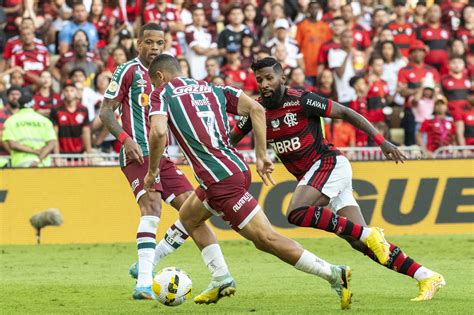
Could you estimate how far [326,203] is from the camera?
35.3 feet

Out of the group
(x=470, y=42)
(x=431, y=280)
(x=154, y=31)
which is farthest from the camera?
(x=470, y=42)

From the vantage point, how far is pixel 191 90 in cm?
978

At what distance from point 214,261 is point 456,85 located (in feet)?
39.0

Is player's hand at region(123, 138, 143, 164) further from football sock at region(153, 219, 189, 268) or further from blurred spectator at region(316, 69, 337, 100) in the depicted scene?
blurred spectator at region(316, 69, 337, 100)

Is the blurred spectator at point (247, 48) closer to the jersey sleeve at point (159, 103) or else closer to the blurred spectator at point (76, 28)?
the blurred spectator at point (76, 28)

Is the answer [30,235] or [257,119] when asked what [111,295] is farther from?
[30,235]

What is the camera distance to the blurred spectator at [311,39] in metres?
22.0

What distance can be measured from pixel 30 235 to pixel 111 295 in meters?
7.15

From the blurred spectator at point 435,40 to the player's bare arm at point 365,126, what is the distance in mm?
12325

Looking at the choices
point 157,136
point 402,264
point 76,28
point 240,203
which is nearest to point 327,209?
point 402,264

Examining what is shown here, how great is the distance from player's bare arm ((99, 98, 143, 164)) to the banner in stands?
7005 millimetres

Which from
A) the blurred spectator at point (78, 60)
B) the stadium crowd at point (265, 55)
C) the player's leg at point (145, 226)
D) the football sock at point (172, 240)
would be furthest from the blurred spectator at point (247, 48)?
the player's leg at point (145, 226)

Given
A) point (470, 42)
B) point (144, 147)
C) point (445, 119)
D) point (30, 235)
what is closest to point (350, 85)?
point (445, 119)

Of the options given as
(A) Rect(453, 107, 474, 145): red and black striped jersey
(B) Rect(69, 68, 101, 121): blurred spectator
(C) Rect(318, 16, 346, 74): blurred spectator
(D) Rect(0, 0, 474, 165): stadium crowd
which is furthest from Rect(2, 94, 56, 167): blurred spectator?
(A) Rect(453, 107, 474, 145): red and black striped jersey
